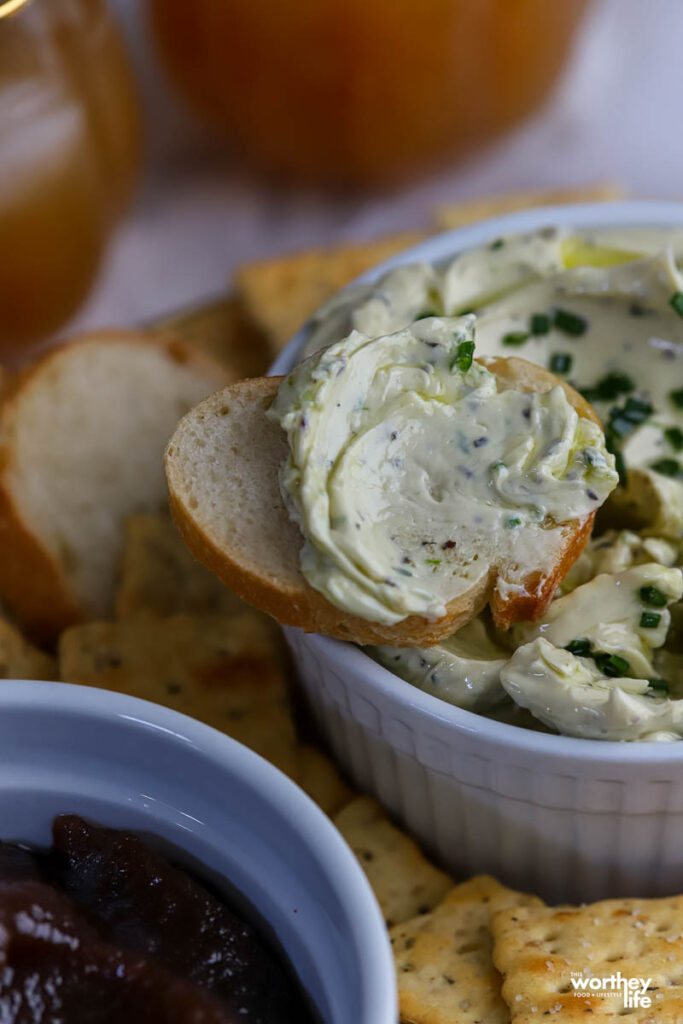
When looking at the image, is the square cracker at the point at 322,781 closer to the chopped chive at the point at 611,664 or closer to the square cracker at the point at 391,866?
the square cracker at the point at 391,866

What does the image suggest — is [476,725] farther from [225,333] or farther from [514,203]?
[514,203]

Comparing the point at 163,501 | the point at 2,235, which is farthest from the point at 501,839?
the point at 2,235

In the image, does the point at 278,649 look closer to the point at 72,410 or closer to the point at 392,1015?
the point at 72,410

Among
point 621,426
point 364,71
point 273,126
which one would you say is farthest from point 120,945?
point 273,126

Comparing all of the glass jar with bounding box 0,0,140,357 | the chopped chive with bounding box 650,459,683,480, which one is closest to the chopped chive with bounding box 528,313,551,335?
the chopped chive with bounding box 650,459,683,480

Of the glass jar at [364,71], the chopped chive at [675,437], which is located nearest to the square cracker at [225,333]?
the glass jar at [364,71]
